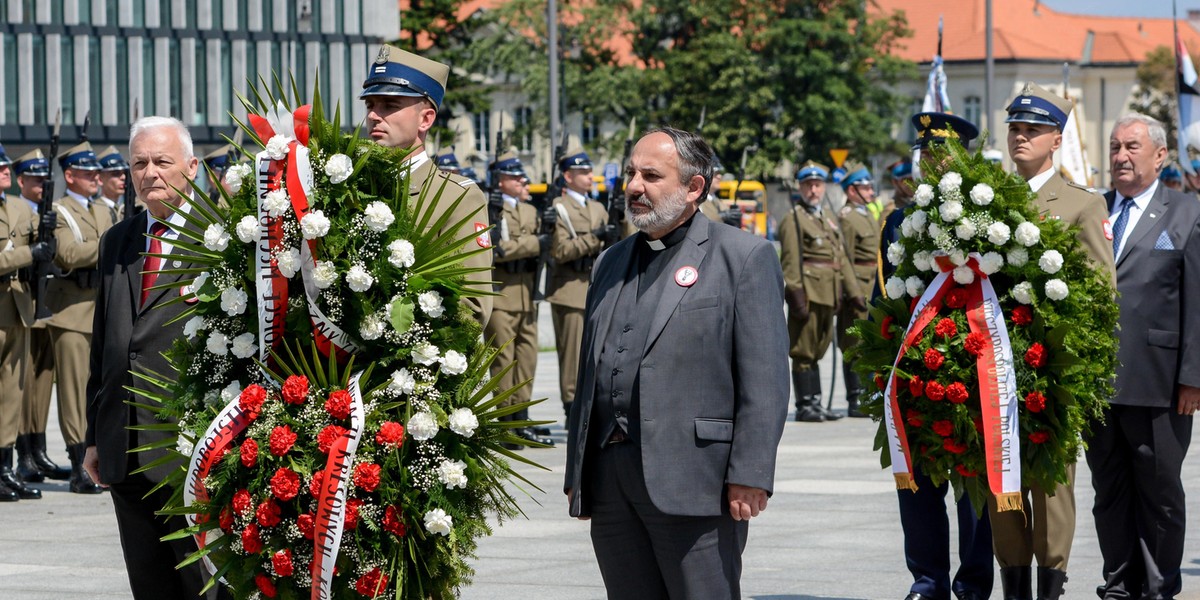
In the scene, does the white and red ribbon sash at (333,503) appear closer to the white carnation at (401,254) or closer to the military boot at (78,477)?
the white carnation at (401,254)

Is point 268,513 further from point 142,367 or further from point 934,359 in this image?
point 934,359

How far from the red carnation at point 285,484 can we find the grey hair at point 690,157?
1.45 meters

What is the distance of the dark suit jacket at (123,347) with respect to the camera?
20.8 ft

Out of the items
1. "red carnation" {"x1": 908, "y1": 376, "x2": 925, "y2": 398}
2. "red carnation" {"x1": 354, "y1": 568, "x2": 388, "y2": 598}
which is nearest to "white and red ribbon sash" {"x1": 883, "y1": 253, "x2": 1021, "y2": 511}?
"red carnation" {"x1": 908, "y1": 376, "x2": 925, "y2": 398}

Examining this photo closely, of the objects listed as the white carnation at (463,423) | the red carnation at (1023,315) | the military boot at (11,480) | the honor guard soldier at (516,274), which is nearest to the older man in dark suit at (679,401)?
the white carnation at (463,423)

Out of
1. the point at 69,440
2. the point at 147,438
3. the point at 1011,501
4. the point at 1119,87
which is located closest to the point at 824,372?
the point at 69,440

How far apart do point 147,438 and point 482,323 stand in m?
1.34

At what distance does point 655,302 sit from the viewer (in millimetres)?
5500

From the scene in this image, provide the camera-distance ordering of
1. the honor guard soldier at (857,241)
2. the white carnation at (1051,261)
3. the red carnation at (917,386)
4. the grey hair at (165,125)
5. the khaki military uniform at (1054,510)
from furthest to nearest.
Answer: the honor guard soldier at (857,241) → the khaki military uniform at (1054,510) → the red carnation at (917,386) → the white carnation at (1051,261) → the grey hair at (165,125)

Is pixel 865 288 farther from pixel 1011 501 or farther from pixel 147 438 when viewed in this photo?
pixel 147 438

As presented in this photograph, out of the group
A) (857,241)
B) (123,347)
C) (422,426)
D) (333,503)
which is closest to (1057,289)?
(422,426)

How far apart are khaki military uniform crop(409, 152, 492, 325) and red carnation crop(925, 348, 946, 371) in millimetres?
2096

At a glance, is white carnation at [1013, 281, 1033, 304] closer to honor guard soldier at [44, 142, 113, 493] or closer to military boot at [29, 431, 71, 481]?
honor guard soldier at [44, 142, 113, 493]

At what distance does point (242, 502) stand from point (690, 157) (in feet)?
5.51
